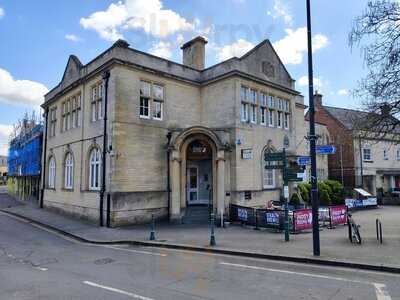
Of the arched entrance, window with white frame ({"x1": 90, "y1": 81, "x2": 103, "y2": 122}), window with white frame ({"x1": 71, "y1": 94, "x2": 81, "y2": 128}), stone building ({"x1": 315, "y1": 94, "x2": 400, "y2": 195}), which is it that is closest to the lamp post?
the arched entrance

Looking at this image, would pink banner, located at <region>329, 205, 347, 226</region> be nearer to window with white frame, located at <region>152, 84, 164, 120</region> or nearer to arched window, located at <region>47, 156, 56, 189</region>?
window with white frame, located at <region>152, 84, 164, 120</region>

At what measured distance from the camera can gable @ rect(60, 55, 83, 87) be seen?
21.7m

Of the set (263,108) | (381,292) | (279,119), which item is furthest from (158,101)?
(381,292)

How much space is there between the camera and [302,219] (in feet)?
47.7

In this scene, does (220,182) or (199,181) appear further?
(199,181)

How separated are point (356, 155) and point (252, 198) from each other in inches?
773

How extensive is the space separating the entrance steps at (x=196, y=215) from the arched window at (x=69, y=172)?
839cm

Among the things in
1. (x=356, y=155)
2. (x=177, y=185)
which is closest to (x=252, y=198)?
(x=177, y=185)

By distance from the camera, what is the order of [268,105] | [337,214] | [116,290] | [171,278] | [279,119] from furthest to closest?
[279,119], [268,105], [337,214], [171,278], [116,290]

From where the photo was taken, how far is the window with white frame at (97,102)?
744 inches

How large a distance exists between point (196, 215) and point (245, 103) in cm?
776

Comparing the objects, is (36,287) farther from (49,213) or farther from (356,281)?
(49,213)

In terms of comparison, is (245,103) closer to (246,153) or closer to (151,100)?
(246,153)

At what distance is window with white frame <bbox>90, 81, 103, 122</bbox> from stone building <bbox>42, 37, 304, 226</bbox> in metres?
0.06
